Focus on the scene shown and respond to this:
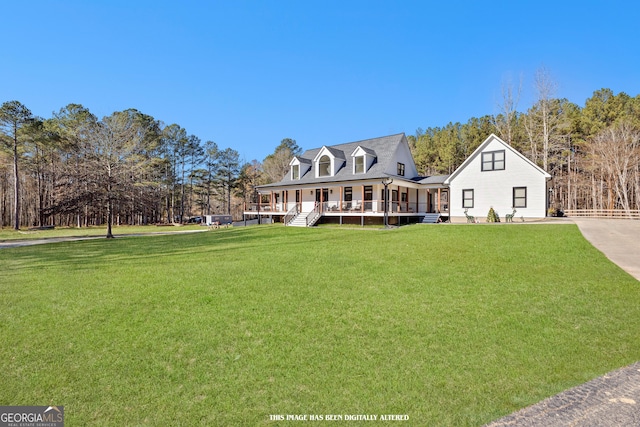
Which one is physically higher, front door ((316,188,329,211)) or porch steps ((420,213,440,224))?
front door ((316,188,329,211))

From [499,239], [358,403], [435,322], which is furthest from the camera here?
[499,239]

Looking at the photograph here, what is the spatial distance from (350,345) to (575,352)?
114 inches

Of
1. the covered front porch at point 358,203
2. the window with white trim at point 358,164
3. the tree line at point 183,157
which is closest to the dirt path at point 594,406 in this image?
the covered front porch at point 358,203

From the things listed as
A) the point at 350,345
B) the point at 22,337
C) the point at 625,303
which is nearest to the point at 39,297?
the point at 22,337

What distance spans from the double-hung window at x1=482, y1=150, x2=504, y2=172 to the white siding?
21 centimetres

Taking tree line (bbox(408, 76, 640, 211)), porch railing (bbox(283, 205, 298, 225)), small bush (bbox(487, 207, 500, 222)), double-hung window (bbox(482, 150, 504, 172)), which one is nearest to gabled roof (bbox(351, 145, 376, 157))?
porch railing (bbox(283, 205, 298, 225))

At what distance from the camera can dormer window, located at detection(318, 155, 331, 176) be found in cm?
2678

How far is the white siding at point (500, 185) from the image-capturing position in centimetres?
1980

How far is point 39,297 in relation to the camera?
600 centimetres

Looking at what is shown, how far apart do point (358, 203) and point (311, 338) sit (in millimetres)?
20151

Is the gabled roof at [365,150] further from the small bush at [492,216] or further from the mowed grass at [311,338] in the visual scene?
the mowed grass at [311,338]

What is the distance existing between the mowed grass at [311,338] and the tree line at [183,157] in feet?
43.8

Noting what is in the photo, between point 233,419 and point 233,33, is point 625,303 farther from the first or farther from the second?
point 233,33

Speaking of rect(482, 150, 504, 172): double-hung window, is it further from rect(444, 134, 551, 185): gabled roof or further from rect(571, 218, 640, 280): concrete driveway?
rect(571, 218, 640, 280): concrete driveway
